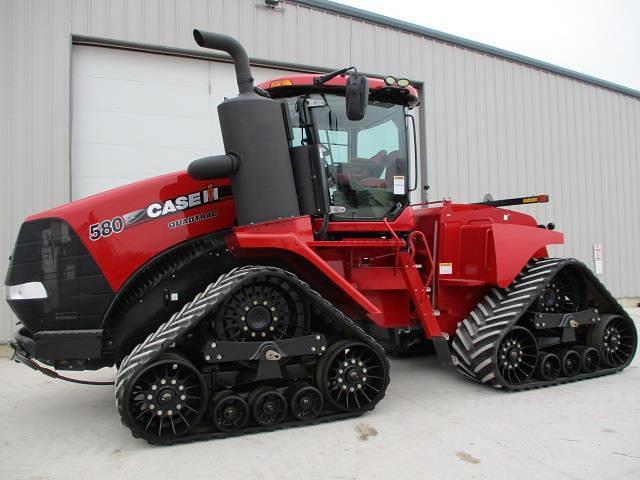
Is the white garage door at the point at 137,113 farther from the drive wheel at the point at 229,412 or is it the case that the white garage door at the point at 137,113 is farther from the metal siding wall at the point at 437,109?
the drive wheel at the point at 229,412

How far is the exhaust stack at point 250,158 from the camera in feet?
12.9

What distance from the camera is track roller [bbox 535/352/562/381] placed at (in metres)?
4.99

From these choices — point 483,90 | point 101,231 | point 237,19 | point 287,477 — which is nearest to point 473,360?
point 287,477

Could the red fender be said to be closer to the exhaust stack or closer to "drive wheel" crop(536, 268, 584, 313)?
"drive wheel" crop(536, 268, 584, 313)

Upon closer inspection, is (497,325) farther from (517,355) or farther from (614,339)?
(614,339)

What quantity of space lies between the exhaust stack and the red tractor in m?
0.01

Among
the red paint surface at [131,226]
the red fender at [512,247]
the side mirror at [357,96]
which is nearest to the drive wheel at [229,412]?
the red paint surface at [131,226]

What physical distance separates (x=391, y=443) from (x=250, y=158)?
2.31m

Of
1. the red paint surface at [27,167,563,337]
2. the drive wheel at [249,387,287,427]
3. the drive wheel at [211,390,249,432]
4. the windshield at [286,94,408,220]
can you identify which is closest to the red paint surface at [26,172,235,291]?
the red paint surface at [27,167,563,337]

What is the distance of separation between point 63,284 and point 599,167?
1206cm

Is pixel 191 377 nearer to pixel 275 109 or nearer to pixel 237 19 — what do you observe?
pixel 275 109

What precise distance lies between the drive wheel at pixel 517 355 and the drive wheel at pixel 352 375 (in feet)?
4.60

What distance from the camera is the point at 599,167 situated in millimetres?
12094

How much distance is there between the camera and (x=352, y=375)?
3.93m
